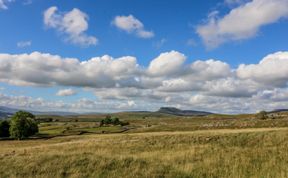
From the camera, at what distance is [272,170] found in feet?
39.5

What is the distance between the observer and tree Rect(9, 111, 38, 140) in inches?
3895

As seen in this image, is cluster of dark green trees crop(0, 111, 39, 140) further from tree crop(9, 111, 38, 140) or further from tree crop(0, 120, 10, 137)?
tree crop(0, 120, 10, 137)

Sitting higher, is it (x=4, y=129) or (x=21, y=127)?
(x=21, y=127)

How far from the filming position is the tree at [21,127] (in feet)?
325

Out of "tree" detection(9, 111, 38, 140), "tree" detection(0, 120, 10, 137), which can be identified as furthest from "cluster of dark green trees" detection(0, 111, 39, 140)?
"tree" detection(0, 120, 10, 137)

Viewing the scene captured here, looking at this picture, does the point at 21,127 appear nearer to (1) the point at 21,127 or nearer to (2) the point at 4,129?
(1) the point at 21,127

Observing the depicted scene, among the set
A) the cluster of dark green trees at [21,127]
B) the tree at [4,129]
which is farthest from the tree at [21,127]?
the tree at [4,129]

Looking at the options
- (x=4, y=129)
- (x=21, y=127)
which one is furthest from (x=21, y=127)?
(x=4, y=129)

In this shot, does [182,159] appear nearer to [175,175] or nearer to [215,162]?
[215,162]

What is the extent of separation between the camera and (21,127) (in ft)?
326

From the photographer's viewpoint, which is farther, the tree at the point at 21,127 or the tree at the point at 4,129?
the tree at the point at 4,129

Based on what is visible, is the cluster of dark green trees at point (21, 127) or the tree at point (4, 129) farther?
the tree at point (4, 129)

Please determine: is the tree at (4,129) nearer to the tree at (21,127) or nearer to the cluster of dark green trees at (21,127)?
the cluster of dark green trees at (21,127)

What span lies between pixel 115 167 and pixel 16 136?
Answer: 9390cm
